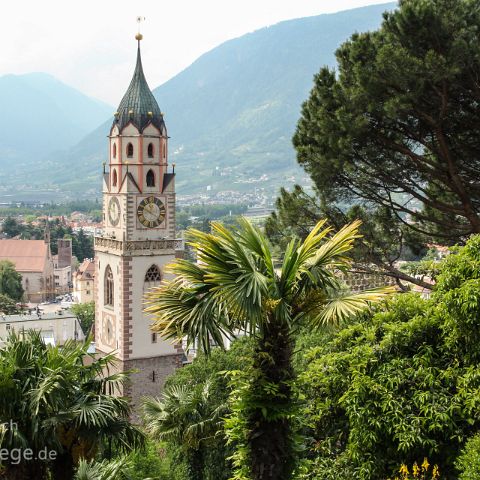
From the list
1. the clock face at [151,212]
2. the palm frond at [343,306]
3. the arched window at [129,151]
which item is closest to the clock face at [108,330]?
the clock face at [151,212]

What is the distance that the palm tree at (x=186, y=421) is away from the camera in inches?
713

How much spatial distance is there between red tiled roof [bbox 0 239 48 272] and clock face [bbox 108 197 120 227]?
68.9m

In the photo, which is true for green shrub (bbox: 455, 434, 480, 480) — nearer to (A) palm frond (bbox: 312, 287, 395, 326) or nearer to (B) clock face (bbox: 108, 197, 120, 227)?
(A) palm frond (bbox: 312, 287, 395, 326)

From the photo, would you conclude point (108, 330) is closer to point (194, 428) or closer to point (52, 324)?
point (194, 428)

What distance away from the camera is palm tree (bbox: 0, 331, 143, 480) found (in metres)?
10.5

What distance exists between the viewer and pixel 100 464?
35.6 ft

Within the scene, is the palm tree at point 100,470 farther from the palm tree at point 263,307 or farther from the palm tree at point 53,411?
the palm tree at point 263,307

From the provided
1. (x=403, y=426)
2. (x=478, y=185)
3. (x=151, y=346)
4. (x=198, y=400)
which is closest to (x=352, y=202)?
(x=478, y=185)

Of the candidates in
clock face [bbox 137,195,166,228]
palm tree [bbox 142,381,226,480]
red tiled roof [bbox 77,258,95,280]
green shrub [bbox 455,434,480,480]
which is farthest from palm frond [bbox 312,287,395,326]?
red tiled roof [bbox 77,258,95,280]

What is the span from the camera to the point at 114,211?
32750mm

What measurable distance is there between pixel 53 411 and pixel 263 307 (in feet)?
10.7

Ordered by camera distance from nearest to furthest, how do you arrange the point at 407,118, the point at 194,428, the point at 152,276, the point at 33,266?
the point at 194,428 < the point at 407,118 < the point at 152,276 < the point at 33,266

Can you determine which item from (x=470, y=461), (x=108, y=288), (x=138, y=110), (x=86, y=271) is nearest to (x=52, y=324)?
(x=108, y=288)

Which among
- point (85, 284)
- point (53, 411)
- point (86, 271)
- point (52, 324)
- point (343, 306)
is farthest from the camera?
point (86, 271)
